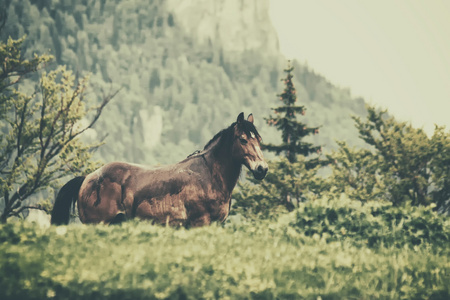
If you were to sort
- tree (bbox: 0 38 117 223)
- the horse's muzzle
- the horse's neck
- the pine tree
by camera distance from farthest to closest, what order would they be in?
the pine tree < tree (bbox: 0 38 117 223) < the horse's neck < the horse's muzzle

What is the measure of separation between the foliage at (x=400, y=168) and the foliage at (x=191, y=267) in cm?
2206

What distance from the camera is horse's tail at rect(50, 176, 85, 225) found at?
10094 millimetres

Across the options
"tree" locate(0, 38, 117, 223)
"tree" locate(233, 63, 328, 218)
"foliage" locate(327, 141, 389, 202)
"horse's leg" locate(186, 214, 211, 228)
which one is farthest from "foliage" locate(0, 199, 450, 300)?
"foliage" locate(327, 141, 389, 202)

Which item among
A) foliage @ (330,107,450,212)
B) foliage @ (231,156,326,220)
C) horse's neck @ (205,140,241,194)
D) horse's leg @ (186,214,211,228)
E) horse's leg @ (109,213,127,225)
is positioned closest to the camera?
horse's leg @ (186,214,211,228)

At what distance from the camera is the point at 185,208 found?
923cm

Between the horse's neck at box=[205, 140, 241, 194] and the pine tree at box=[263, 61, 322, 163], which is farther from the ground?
the pine tree at box=[263, 61, 322, 163]

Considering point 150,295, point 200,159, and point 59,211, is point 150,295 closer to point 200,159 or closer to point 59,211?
point 200,159

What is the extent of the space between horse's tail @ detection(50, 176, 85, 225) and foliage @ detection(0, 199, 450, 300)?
8.21 ft

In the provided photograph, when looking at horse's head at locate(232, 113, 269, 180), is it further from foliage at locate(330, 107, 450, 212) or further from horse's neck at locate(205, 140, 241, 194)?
foliage at locate(330, 107, 450, 212)

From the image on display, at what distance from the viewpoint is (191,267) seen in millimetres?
5594

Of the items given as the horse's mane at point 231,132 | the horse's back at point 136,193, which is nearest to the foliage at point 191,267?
the horse's back at point 136,193

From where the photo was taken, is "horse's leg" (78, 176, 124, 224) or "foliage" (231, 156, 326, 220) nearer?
"horse's leg" (78, 176, 124, 224)

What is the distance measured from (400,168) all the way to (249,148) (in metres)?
23.5

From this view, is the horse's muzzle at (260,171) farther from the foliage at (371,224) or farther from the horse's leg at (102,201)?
the horse's leg at (102,201)
